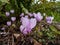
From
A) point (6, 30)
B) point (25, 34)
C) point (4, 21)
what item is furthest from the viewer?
point (4, 21)

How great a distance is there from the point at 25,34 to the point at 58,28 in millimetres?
320

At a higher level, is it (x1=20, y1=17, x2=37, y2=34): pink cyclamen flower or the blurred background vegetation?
the blurred background vegetation

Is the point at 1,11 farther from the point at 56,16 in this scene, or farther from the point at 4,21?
the point at 56,16

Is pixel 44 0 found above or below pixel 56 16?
above

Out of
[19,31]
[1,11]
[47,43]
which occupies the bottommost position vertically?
[47,43]

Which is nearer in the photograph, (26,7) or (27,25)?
(27,25)

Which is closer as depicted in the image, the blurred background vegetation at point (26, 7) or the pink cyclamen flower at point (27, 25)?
the pink cyclamen flower at point (27, 25)

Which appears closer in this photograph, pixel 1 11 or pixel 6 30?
pixel 6 30

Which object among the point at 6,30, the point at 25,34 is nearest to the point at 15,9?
the point at 6,30

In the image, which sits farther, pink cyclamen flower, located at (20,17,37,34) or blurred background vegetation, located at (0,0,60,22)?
blurred background vegetation, located at (0,0,60,22)

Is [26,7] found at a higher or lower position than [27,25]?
higher

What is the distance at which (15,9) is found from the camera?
5.41ft

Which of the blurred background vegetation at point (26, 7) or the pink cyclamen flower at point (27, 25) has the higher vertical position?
the blurred background vegetation at point (26, 7)

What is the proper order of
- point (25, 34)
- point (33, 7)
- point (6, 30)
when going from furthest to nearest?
point (33, 7)
point (6, 30)
point (25, 34)
